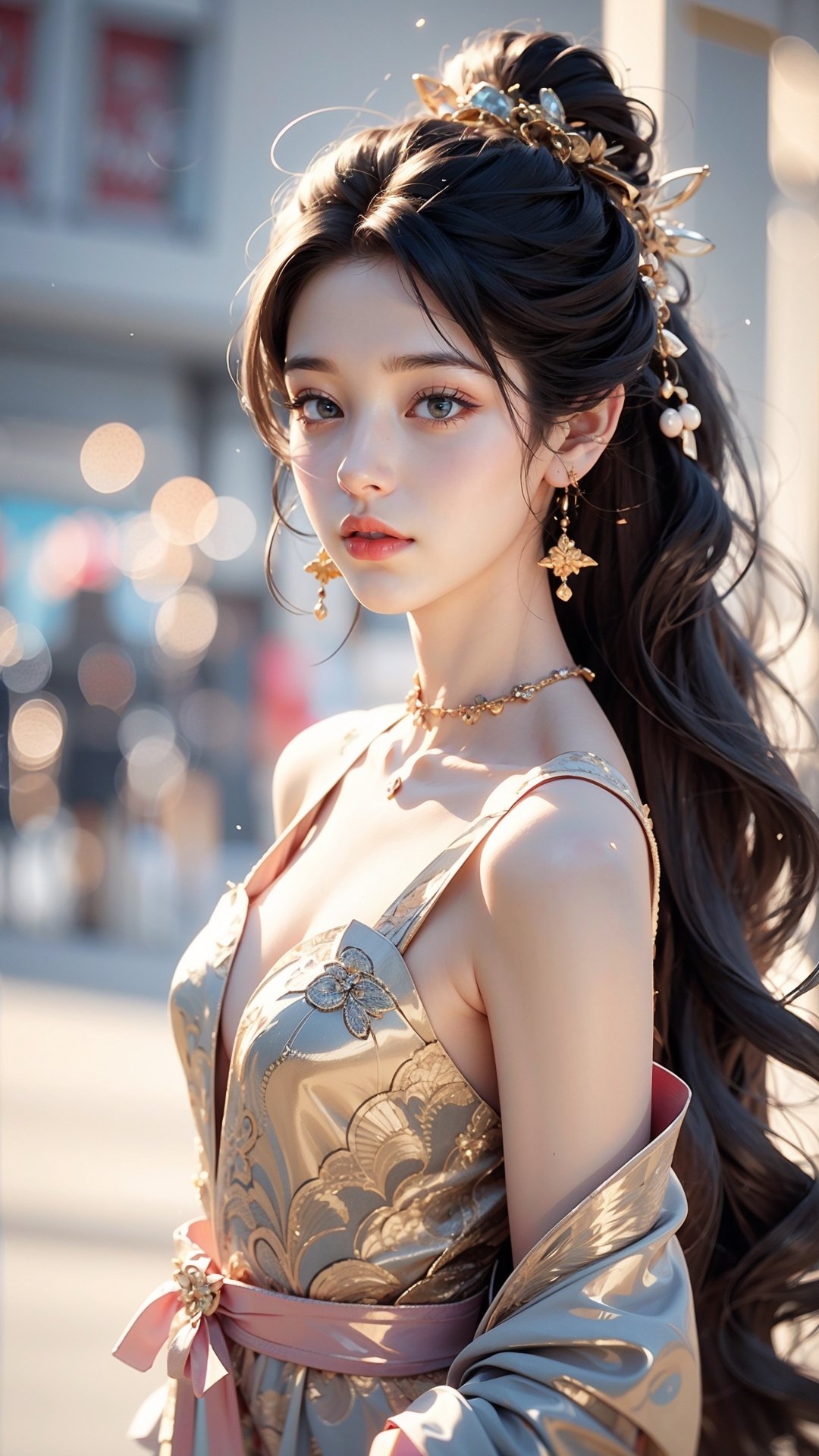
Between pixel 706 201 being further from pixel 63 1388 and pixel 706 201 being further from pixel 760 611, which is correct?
pixel 63 1388

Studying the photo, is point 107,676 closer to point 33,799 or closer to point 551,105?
point 33,799

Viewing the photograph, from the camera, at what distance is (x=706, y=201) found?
7.96 feet

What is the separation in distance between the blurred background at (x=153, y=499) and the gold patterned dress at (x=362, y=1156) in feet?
2.02

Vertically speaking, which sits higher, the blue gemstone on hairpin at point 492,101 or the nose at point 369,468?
the blue gemstone on hairpin at point 492,101

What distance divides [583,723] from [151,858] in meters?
6.76

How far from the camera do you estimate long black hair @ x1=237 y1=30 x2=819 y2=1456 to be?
120 centimetres

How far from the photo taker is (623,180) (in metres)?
1.25

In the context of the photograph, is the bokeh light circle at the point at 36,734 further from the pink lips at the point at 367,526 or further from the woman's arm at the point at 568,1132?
the woman's arm at the point at 568,1132

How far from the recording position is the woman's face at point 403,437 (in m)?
1.13

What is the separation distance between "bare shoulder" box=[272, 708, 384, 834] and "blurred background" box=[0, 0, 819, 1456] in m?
0.21

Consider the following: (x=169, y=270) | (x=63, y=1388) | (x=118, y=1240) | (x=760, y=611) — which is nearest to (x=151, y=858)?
(x=169, y=270)

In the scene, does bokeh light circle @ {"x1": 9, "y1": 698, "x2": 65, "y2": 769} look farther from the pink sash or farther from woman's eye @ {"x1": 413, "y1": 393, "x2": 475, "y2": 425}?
woman's eye @ {"x1": 413, "y1": 393, "x2": 475, "y2": 425}

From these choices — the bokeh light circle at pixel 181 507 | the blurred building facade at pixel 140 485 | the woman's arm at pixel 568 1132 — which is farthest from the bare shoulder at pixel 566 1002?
the bokeh light circle at pixel 181 507

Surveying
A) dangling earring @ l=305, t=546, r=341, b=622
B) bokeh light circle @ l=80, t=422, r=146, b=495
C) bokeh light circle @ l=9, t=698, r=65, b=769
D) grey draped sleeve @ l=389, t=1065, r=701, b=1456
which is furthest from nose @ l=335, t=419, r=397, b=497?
bokeh light circle @ l=80, t=422, r=146, b=495
